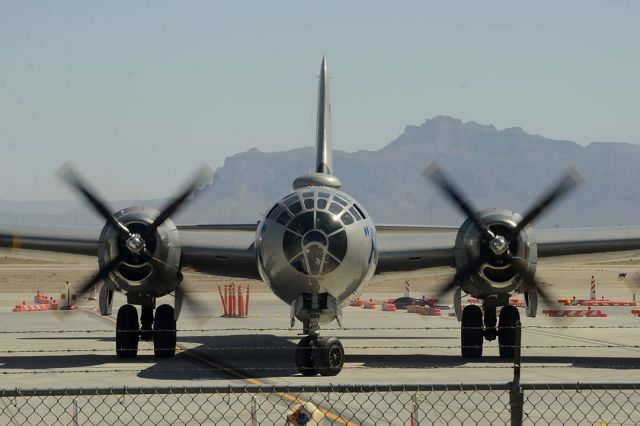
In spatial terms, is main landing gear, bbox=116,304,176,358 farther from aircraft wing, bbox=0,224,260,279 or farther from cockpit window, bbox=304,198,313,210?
cockpit window, bbox=304,198,313,210

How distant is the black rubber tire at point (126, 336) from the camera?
80.7ft

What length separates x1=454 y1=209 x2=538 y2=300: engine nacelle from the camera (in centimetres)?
2414

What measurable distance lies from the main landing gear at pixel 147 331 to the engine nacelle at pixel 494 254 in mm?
7239

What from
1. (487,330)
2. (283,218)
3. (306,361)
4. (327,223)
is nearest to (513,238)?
(487,330)

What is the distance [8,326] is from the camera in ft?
120

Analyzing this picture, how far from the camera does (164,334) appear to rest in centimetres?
2467

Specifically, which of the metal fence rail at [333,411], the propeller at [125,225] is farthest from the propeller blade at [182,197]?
the metal fence rail at [333,411]

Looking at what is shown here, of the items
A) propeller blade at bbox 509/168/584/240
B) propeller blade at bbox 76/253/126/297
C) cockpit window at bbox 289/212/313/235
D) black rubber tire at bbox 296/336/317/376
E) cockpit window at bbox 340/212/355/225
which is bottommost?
black rubber tire at bbox 296/336/317/376

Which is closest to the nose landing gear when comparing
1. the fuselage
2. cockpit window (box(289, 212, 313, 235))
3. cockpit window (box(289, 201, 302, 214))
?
the fuselage

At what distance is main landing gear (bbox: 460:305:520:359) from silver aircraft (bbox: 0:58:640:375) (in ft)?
0.09

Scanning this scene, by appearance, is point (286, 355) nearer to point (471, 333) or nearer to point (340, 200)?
point (471, 333)

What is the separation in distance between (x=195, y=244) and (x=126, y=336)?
9.83 ft

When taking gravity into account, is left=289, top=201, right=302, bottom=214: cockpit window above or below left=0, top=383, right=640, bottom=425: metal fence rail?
above

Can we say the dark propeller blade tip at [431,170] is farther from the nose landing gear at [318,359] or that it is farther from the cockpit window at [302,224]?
the nose landing gear at [318,359]
